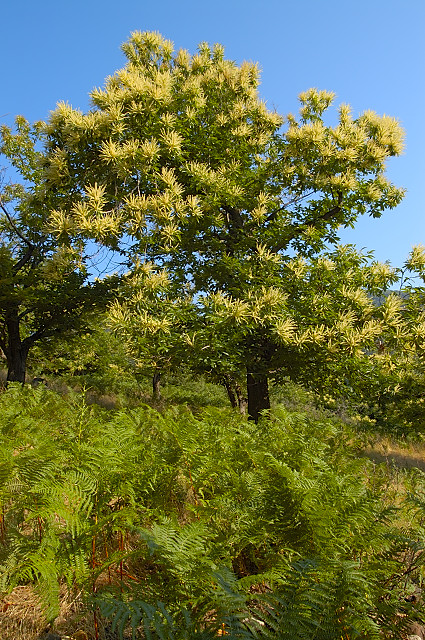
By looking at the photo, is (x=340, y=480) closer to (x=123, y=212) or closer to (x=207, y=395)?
(x=123, y=212)

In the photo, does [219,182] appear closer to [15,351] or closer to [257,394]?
[257,394]

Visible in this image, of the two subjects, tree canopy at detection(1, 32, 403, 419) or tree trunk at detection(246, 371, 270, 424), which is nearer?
tree canopy at detection(1, 32, 403, 419)

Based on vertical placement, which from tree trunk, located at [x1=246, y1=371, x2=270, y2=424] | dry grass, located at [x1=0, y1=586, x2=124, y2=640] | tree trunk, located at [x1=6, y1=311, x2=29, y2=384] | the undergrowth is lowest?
dry grass, located at [x1=0, y1=586, x2=124, y2=640]

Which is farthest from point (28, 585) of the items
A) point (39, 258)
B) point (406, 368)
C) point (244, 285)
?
point (39, 258)

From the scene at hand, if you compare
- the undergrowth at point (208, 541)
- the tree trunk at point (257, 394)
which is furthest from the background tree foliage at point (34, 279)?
the undergrowth at point (208, 541)

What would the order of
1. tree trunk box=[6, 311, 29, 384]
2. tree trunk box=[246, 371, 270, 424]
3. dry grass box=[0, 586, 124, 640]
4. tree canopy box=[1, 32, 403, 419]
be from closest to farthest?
1. dry grass box=[0, 586, 124, 640]
2. tree canopy box=[1, 32, 403, 419]
3. tree trunk box=[246, 371, 270, 424]
4. tree trunk box=[6, 311, 29, 384]

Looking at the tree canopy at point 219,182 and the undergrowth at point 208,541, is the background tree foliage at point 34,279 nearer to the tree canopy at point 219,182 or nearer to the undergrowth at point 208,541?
the tree canopy at point 219,182

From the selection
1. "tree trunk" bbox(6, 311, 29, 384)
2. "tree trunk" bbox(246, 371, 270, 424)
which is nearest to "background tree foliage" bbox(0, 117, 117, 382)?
"tree trunk" bbox(6, 311, 29, 384)

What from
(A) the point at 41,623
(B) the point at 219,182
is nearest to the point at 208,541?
(A) the point at 41,623

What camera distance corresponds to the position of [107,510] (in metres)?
2.57

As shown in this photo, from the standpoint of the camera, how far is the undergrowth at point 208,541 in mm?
1504

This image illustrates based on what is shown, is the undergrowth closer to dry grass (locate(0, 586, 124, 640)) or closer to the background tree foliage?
dry grass (locate(0, 586, 124, 640))

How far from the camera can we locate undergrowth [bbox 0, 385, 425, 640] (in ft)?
4.93

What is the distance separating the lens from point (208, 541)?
87.3 inches
